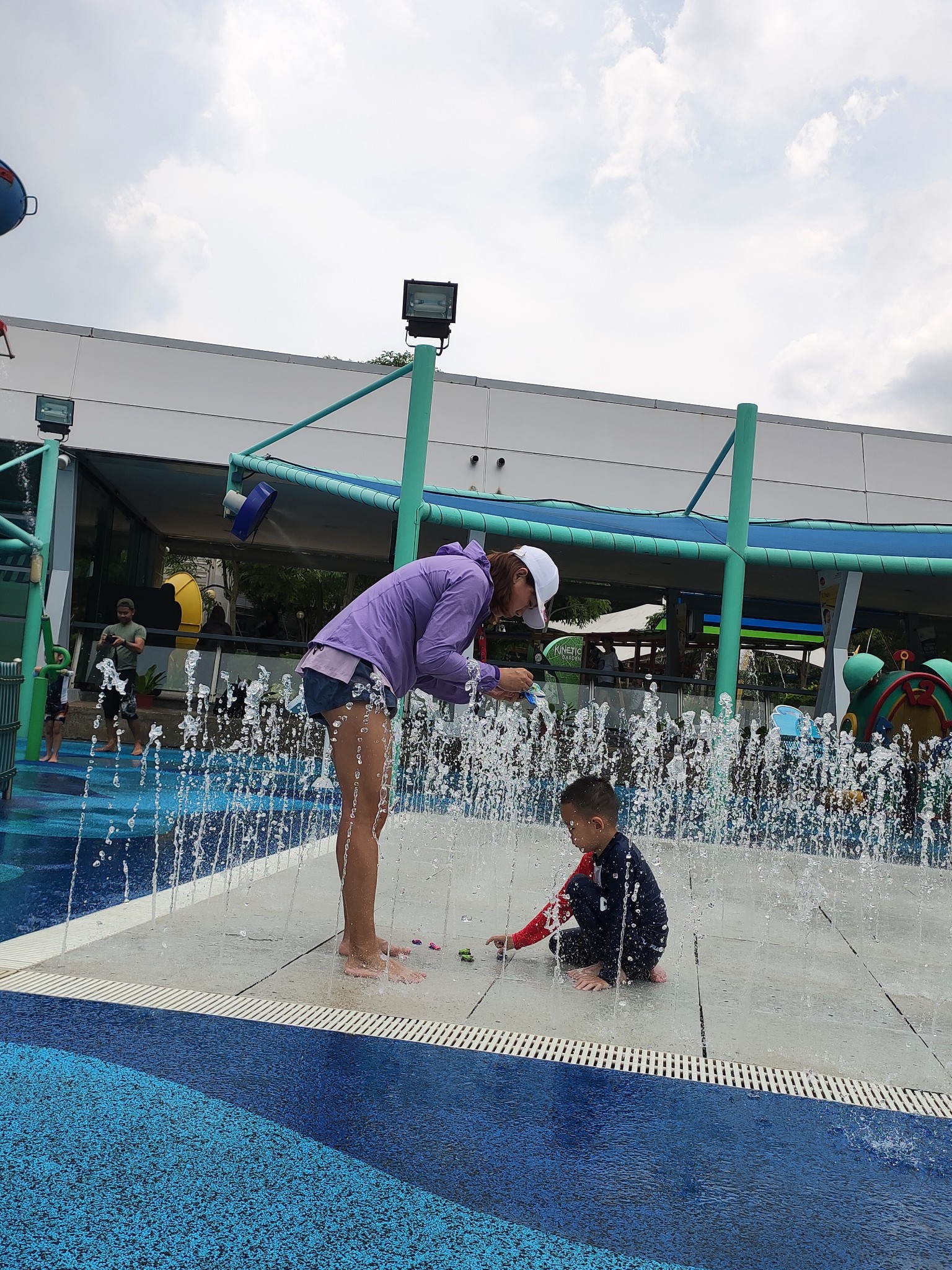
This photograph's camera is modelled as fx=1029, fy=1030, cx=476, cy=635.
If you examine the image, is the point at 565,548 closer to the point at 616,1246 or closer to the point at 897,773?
the point at 897,773

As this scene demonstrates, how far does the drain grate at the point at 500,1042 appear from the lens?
2725mm

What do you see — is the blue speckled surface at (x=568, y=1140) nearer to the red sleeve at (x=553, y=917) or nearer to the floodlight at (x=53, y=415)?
the red sleeve at (x=553, y=917)

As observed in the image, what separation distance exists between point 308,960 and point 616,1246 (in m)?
1.97

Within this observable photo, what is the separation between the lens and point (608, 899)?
11.8ft

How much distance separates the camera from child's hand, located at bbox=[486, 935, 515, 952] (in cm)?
392

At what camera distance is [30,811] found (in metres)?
6.93

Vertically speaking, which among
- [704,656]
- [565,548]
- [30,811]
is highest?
[565,548]

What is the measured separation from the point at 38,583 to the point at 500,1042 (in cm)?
934

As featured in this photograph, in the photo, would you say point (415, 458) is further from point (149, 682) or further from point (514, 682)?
point (514, 682)

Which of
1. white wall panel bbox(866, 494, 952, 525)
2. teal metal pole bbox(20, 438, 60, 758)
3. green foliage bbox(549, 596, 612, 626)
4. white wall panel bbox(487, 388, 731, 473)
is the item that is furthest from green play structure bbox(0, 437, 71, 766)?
white wall panel bbox(866, 494, 952, 525)

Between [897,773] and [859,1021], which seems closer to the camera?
[859,1021]

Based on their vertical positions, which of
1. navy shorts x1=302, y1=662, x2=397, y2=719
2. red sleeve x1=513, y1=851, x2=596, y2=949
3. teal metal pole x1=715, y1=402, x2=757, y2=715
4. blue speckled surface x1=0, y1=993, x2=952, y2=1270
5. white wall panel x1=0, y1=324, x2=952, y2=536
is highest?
white wall panel x1=0, y1=324, x2=952, y2=536

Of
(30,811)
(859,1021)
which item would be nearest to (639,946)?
(859,1021)

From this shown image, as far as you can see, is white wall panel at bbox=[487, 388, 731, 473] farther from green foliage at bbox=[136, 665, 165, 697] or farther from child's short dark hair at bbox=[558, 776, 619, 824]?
child's short dark hair at bbox=[558, 776, 619, 824]
